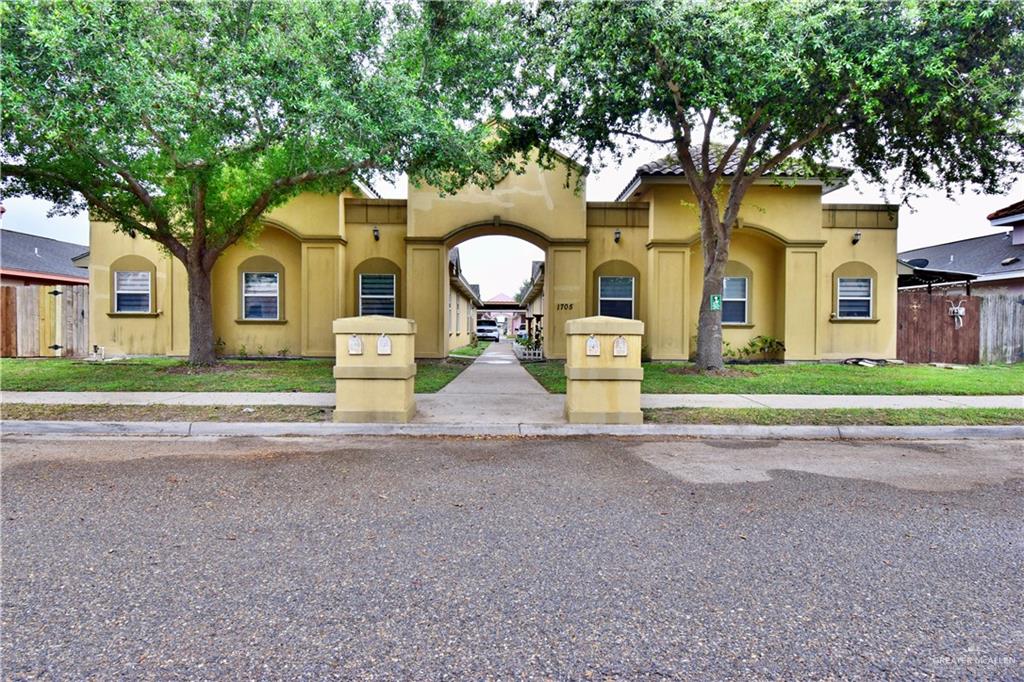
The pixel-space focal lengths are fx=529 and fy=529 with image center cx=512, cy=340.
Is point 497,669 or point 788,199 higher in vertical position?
point 788,199

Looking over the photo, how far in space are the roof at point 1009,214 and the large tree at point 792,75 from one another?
43.2 feet

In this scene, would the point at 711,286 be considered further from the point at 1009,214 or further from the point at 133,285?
the point at 1009,214

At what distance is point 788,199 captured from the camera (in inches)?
585

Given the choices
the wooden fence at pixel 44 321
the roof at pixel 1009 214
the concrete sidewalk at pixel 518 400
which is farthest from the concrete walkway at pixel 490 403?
→ the roof at pixel 1009 214

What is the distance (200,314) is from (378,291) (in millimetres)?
4803

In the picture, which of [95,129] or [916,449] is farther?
[95,129]

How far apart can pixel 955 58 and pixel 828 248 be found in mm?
6862

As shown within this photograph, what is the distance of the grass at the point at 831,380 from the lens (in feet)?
31.9

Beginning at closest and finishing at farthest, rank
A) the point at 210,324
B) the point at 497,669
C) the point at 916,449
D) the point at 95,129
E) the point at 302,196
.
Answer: the point at 497,669
the point at 916,449
the point at 95,129
the point at 210,324
the point at 302,196

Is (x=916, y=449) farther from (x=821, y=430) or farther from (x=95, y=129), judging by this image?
(x=95, y=129)

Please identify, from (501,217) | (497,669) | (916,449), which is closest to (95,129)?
(501,217)

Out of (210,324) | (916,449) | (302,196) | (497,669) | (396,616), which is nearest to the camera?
(497,669)

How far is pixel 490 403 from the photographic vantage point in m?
8.78

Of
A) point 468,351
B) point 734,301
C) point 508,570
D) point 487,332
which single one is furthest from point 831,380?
point 487,332
